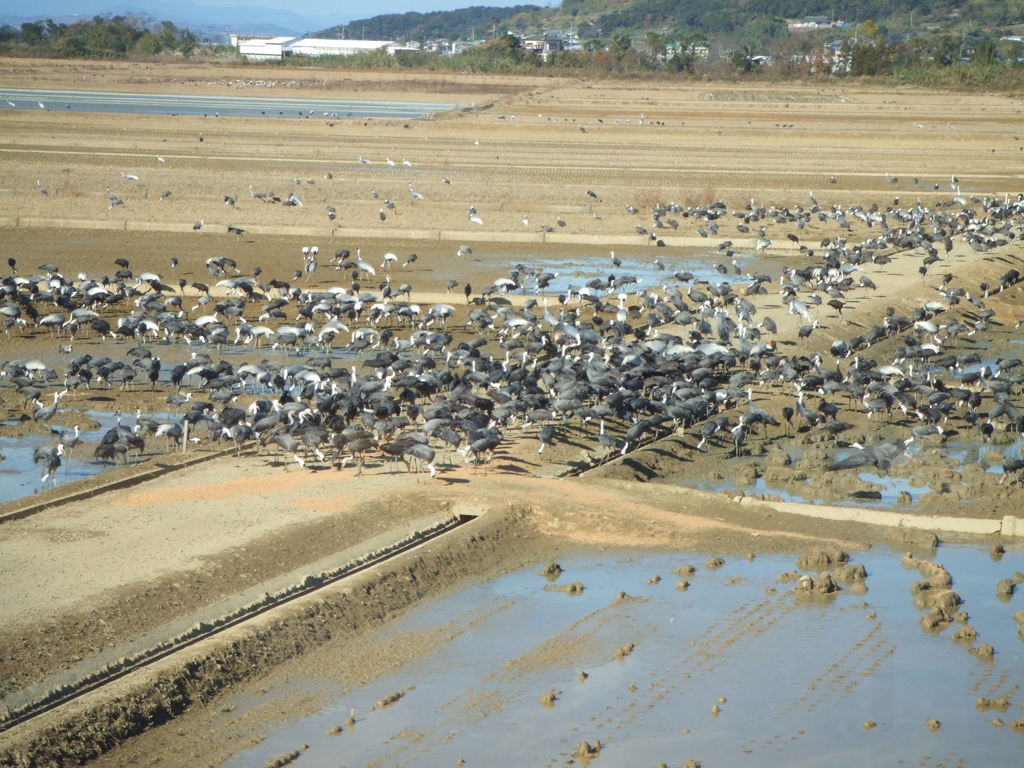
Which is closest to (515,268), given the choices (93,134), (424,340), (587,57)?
(424,340)

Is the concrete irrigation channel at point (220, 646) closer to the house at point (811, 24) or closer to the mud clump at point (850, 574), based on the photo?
the mud clump at point (850, 574)

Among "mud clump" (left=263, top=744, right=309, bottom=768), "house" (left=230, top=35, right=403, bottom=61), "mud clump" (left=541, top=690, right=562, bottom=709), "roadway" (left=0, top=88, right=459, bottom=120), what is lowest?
"mud clump" (left=541, top=690, right=562, bottom=709)

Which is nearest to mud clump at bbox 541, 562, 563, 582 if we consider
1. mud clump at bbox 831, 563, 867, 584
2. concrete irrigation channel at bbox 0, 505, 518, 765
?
concrete irrigation channel at bbox 0, 505, 518, 765

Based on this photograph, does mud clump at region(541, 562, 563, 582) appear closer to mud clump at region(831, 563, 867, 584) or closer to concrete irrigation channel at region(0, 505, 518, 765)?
concrete irrigation channel at region(0, 505, 518, 765)

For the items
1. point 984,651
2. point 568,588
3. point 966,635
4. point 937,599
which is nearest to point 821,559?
point 937,599

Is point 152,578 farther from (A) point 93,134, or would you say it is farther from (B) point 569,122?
(B) point 569,122

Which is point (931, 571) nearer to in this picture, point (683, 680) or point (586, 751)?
point (683, 680)
